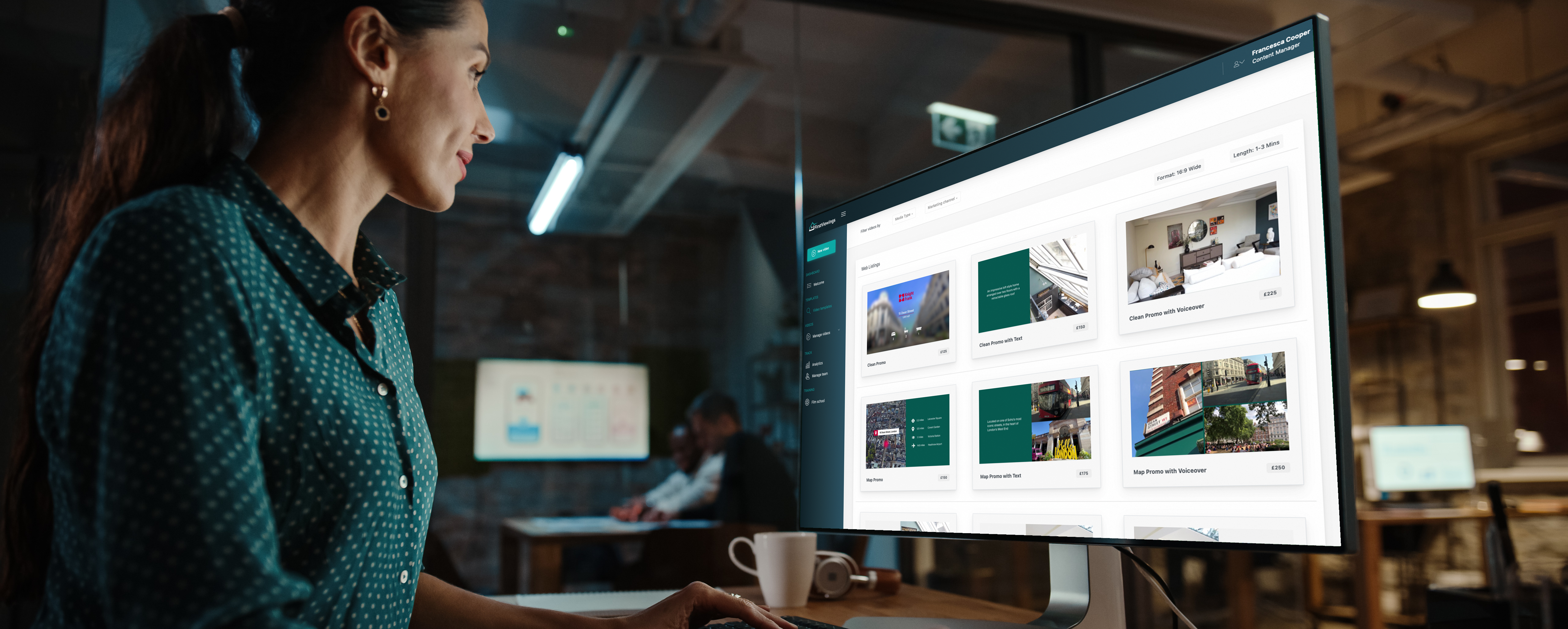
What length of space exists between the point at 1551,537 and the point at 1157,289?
677 cm

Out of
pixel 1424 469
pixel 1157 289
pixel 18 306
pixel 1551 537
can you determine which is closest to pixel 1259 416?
pixel 1157 289

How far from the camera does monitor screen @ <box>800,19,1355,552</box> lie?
2.19 feet

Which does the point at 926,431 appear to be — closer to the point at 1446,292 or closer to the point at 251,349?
the point at 251,349

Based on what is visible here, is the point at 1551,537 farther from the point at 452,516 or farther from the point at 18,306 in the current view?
the point at 18,306

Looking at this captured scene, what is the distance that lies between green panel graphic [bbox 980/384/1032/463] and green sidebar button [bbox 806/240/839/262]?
31cm

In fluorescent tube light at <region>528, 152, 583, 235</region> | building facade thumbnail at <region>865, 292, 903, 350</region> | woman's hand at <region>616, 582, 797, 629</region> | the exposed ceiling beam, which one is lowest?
woman's hand at <region>616, 582, 797, 629</region>

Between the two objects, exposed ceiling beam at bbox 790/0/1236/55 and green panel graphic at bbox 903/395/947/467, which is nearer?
green panel graphic at bbox 903/395/947/467

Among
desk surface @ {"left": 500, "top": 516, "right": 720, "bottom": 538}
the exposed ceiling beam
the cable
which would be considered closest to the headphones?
the cable

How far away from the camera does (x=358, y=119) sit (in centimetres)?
76

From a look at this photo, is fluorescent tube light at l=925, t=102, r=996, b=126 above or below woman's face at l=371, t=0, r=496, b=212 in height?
above

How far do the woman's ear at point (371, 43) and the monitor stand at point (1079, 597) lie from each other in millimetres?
677

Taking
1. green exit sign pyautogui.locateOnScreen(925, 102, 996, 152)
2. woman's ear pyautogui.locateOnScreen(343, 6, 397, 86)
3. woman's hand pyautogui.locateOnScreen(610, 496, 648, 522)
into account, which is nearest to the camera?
woman's ear pyautogui.locateOnScreen(343, 6, 397, 86)

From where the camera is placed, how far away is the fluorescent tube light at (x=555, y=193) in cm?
284

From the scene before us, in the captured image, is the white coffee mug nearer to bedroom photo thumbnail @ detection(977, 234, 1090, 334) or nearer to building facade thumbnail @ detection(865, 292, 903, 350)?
building facade thumbnail @ detection(865, 292, 903, 350)
